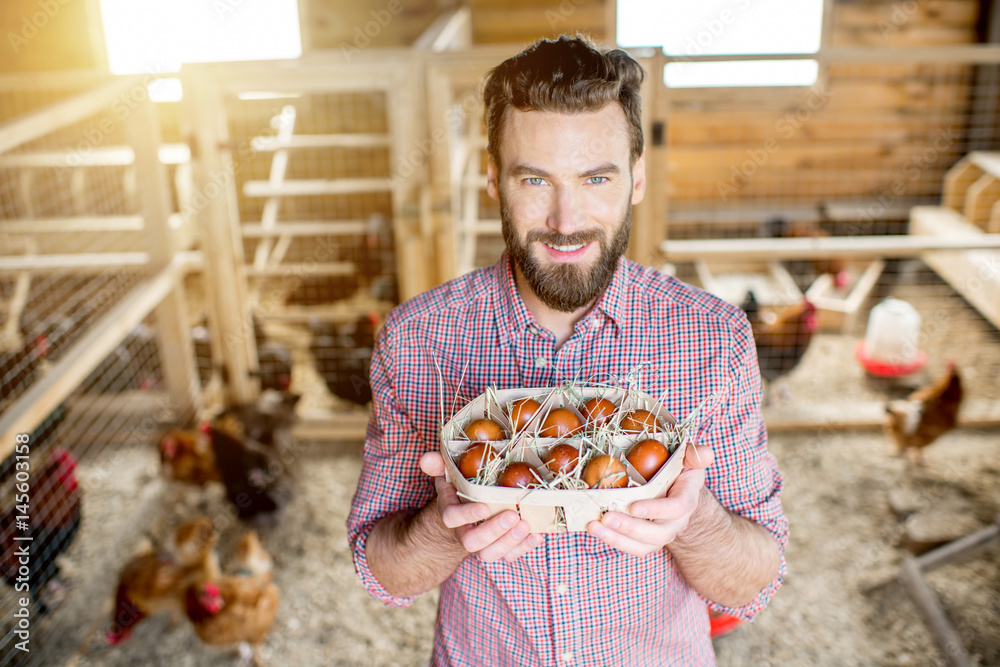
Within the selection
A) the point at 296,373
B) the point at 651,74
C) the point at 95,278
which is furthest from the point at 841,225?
the point at 95,278

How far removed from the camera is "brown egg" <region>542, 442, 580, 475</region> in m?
1.02

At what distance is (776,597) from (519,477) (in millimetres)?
2263

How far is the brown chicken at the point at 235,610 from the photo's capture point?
251 cm

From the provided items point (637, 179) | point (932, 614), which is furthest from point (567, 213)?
point (932, 614)

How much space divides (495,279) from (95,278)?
332cm

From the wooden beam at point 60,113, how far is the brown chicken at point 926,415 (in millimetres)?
3571

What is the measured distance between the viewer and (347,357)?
3766 millimetres

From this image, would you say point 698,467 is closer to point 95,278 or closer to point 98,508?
point 98,508

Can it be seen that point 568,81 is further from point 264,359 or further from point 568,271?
point 264,359

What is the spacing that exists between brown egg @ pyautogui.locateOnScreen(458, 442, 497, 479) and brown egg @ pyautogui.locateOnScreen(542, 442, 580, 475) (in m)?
0.07

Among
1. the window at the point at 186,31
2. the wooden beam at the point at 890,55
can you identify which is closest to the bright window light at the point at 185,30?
the window at the point at 186,31

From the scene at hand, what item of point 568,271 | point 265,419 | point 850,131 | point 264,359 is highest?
point 568,271

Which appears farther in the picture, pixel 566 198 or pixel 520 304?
pixel 520 304

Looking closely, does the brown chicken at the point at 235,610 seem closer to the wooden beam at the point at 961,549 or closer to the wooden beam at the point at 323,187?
the wooden beam at the point at 323,187
